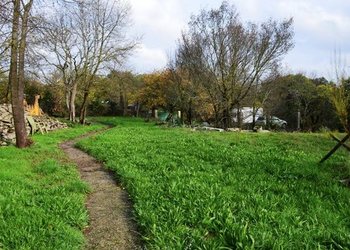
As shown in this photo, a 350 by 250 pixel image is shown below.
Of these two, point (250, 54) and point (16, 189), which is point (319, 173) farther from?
point (250, 54)

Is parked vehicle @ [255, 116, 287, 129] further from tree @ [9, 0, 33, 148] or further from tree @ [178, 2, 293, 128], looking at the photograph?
tree @ [9, 0, 33, 148]

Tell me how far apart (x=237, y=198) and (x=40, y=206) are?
322 cm

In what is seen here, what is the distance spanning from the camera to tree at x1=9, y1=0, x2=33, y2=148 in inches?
487

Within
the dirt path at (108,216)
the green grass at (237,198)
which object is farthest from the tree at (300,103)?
the dirt path at (108,216)

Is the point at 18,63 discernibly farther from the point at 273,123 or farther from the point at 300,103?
the point at 300,103

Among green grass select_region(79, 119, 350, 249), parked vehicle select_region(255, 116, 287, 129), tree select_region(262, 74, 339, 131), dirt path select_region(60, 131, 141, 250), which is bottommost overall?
dirt path select_region(60, 131, 141, 250)

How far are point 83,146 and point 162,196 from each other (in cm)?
881

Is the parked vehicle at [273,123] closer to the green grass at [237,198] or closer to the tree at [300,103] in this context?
the tree at [300,103]

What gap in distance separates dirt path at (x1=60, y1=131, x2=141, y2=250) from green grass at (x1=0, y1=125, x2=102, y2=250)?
181mm

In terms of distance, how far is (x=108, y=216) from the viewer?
20.7 ft

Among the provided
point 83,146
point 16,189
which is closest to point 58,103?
point 83,146

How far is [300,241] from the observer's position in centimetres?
502

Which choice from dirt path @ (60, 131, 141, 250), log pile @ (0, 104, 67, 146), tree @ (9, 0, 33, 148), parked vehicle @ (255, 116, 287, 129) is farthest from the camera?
parked vehicle @ (255, 116, 287, 129)

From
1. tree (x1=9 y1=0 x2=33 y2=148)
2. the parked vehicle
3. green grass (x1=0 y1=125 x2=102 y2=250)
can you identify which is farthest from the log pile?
the parked vehicle
